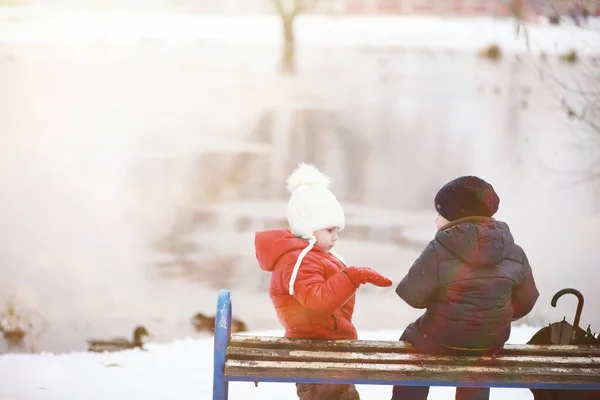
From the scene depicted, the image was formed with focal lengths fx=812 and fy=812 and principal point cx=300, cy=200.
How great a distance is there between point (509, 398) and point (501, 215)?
471cm

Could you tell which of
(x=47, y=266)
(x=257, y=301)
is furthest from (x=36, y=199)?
(x=257, y=301)

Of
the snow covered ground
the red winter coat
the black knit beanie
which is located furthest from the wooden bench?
the snow covered ground

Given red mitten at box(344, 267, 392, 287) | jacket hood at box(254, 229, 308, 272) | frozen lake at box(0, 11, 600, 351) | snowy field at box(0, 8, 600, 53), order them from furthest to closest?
snowy field at box(0, 8, 600, 53)
frozen lake at box(0, 11, 600, 351)
jacket hood at box(254, 229, 308, 272)
red mitten at box(344, 267, 392, 287)

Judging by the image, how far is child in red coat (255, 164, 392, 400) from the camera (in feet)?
8.77

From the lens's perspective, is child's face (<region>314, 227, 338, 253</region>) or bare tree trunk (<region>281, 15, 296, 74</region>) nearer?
child's face (<region>314, 227, 338, 253</region>)

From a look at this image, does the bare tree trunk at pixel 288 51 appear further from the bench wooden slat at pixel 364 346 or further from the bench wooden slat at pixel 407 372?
the bench wooden slat at pixel 407 372

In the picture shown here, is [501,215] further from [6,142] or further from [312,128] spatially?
[6,142]

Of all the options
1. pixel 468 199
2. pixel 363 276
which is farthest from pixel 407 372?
pixel 468 199

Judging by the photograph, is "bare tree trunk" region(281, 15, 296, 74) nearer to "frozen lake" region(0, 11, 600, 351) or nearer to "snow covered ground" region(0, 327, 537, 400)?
"frozen lake" region(0, 11, 600, 351)

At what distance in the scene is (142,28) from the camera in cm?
1750

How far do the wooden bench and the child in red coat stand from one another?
0.12 m

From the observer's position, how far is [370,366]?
8.32 ft

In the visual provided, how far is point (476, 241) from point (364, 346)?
0.51 meters

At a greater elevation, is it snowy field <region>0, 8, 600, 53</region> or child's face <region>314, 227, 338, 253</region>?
snowy field <region>0, 8, 600, 53</region>
